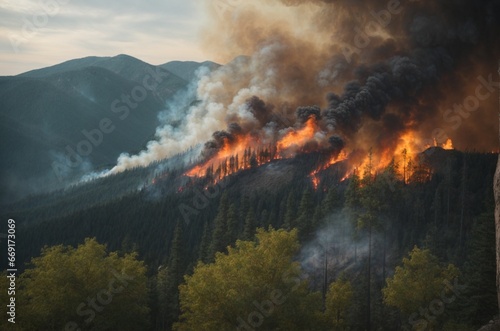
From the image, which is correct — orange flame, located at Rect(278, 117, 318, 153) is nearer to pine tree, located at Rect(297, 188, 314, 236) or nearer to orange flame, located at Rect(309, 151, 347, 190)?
orange flame, located at Rect(309, 151, 347, 190)

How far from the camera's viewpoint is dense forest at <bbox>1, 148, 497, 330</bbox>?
35.4 meters

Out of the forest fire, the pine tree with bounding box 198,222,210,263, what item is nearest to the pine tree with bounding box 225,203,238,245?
the pine tree with bounding box 198,222,210,263

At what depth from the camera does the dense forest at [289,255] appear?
116 ft

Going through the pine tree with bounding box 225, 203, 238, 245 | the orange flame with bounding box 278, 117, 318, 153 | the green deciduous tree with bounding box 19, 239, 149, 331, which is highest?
the orange flame with bounding box 278, 117, 318, 153

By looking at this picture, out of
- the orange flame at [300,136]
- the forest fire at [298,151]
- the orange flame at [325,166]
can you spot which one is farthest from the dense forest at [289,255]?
the orange flame at [300,136]

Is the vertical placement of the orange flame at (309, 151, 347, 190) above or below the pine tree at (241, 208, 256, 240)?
above

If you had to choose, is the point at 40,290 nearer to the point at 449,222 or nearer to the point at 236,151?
the point at 449,222

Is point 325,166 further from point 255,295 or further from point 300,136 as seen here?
point 255,295

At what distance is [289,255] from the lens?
3703cm

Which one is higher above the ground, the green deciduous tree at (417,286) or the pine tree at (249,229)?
the pine tree at (249,229)

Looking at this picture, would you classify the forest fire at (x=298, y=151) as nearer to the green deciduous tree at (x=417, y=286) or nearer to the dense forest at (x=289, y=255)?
the dense forest at (x=289, y=255)

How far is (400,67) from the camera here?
170375 mm

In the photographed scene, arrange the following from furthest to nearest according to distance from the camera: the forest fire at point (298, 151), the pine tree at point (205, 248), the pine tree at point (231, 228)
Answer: the forest fire at point (298, 151) < the pine tree at point (205, 248) < the pine tree at point (231, 228)

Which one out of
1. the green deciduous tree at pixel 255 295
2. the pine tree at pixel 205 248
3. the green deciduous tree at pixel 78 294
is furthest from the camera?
the pine tree at pixel 205 248
